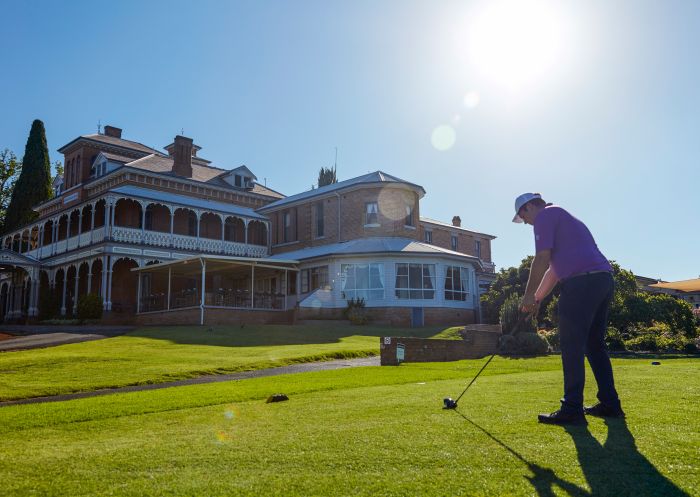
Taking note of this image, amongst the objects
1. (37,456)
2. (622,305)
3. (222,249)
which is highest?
(222,249)

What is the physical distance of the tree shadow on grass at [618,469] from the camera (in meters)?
2.74

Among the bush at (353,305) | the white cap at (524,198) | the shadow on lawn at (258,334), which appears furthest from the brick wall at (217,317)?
the white cap at (524,198)

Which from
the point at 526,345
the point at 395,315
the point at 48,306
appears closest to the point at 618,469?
the point at 526,345

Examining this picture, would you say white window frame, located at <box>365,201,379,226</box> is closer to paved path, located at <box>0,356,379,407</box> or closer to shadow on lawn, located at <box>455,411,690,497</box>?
paved path, located at <box>0,356,379,407</box>

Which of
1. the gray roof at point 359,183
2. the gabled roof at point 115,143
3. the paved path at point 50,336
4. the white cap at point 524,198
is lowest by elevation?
the paved path at point 50,336

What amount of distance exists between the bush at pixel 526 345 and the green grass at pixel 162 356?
A: 13.5 feet

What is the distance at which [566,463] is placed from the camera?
322cm

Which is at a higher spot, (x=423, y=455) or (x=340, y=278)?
(x=340, y=278)

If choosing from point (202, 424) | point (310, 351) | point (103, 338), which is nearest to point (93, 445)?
point (202, 424)

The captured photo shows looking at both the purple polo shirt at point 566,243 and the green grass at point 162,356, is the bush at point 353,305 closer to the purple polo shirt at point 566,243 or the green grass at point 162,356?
the green grass at point 162,356

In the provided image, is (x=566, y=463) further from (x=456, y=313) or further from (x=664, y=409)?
(x=456, y=313)

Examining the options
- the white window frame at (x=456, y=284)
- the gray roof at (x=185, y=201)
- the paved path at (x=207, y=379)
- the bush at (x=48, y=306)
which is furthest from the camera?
the bush at (x=48, y=306)

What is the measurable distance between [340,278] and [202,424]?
27.9 m

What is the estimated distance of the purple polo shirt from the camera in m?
4.65
